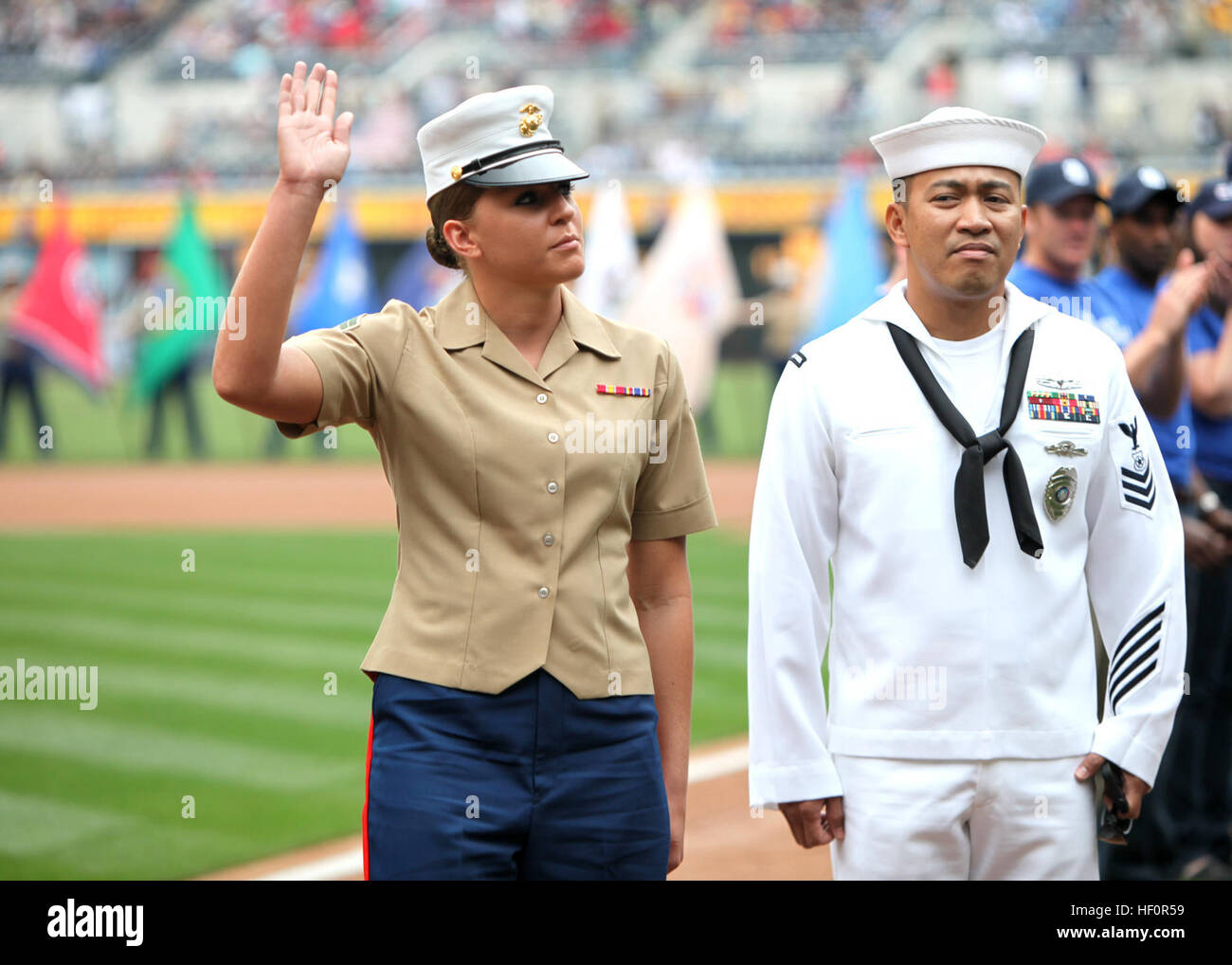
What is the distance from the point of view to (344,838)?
18.3 ft

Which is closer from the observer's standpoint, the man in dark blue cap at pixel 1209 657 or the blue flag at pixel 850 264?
the man in dark blue cap at pixel 1209 657

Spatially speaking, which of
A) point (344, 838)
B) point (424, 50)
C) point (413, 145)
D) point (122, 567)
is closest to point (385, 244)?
point (413, 145)

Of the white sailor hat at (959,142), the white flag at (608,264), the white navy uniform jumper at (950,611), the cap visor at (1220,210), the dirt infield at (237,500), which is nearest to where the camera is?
the white navy uniform jumper at (950,611)

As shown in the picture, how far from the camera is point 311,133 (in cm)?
241

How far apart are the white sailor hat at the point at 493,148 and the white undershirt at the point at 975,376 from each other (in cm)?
75

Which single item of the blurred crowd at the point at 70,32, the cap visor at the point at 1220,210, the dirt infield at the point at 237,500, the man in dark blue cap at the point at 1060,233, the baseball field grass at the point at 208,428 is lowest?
the man in dark blue cap at the point at 1060,233

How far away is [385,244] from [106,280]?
6075mm

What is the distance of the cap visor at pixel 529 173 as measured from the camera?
2.54 m

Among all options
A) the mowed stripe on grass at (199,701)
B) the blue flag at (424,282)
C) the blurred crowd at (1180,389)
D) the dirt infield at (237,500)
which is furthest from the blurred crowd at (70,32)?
the blurred crowd at (1180,389)

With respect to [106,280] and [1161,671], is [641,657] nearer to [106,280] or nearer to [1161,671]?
[1161,671]

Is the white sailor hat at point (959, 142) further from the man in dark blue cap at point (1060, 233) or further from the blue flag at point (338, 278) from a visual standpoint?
the blue flag at point (338, 278)

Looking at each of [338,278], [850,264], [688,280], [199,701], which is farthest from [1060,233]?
[338,278]

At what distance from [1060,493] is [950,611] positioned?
30cm

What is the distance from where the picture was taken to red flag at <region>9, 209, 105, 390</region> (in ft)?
61.7
